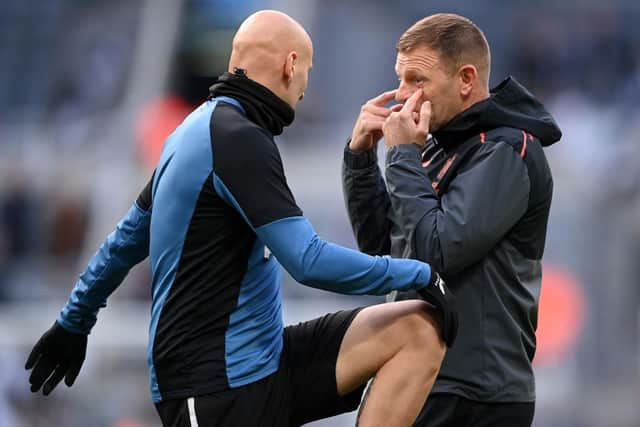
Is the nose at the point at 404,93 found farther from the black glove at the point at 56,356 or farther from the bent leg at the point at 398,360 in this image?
the black glove at the point at 56,356

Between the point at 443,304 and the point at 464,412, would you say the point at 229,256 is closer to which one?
the point at 443,304

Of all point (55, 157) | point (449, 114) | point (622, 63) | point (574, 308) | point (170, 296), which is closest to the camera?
point (170, 296)

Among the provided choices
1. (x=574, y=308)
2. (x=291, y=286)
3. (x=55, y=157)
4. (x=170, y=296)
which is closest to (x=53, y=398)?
(x=291, y=286)

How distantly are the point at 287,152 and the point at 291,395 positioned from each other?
6326 mm

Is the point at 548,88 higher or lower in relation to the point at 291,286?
higher

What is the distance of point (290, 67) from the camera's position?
3.91 metres

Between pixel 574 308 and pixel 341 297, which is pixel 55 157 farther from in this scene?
pixel 574 308

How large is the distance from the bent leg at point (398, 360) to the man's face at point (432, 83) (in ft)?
2.05

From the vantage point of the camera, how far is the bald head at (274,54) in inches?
153

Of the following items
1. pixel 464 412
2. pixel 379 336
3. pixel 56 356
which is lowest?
pixel 464 412

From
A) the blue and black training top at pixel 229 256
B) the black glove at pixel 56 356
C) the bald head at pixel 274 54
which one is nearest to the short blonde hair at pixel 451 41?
the bald head at pixel 274 54

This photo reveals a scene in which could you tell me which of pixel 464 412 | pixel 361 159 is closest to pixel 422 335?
pixel 464 412

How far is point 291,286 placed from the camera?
373 inches

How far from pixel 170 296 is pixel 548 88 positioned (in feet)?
23.3
